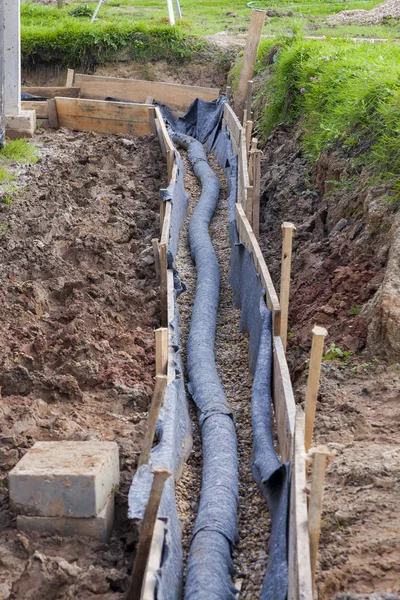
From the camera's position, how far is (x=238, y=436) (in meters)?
6.36

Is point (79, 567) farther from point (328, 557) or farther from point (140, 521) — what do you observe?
point (328, 557)

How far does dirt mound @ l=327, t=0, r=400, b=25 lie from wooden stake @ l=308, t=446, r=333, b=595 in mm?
18174

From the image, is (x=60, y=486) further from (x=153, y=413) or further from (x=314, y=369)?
(x=314, y=369)

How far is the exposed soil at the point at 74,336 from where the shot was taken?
453cm

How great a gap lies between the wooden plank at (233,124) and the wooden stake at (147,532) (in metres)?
8.71

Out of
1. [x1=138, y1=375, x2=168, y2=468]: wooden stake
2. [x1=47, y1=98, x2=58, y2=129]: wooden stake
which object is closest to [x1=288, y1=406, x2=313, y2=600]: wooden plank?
[x1=138, y1=375, x2=168, y2=468]: wooden stake

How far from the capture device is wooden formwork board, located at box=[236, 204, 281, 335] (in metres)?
6.34

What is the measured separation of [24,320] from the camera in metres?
7.32

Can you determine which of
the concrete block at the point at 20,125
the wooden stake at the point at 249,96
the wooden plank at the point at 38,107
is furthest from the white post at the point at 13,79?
the wooden stake at the point at 249,96

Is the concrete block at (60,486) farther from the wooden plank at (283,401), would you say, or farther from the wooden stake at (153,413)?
the wooden plank at (283,401)

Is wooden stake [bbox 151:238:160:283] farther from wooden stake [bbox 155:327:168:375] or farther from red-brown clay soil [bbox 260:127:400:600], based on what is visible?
wooden stake [bbox 155:327:168:375]

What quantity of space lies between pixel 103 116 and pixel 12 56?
7.73 ft

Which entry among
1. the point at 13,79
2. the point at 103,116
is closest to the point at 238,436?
the point at 13,79

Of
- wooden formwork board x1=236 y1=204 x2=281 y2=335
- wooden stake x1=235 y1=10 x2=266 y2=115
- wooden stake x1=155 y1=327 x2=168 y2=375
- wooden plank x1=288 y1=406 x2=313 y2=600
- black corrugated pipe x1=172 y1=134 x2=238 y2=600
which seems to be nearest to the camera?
wooden plank x1=288 y1=406 x2=313 y2=600
